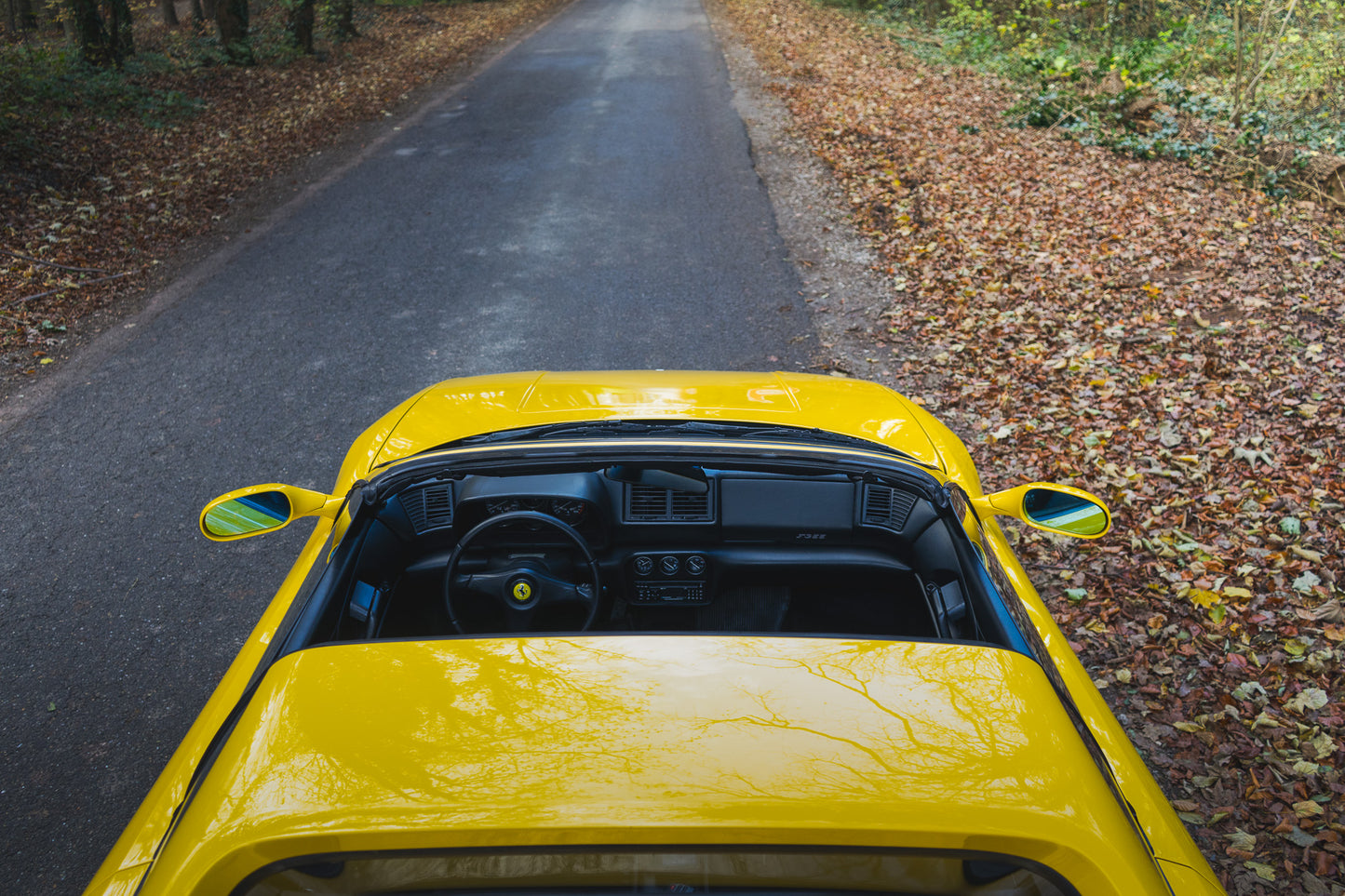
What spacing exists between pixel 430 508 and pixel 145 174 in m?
9.18

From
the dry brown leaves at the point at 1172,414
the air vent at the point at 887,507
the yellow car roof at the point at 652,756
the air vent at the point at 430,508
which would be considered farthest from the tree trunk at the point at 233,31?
the yellow car roof at the point at 652,756

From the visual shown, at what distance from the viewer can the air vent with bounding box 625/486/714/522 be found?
2711 mm

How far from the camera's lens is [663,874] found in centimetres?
140

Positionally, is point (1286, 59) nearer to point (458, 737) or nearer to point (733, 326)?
point (733, 326)

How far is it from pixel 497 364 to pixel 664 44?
594 inches

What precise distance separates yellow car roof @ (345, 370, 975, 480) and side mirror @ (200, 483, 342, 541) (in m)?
0.26

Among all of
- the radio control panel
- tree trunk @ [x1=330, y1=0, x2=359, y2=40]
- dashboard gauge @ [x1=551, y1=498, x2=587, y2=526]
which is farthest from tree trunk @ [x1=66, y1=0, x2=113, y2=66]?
the radio control panel

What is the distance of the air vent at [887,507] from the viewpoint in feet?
8.63

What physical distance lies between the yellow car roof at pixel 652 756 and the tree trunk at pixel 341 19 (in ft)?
63.5

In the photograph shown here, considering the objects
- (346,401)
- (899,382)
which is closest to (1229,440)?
(899,382)

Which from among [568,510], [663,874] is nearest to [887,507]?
[568,510]

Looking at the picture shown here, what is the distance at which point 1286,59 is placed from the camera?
10.6 m

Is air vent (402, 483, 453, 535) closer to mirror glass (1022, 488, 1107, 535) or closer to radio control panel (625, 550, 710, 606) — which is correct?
radio control panel (625, 550, 710, 606)

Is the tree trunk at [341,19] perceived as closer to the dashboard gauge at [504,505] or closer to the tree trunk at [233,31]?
the tree trunk at [233,31]
